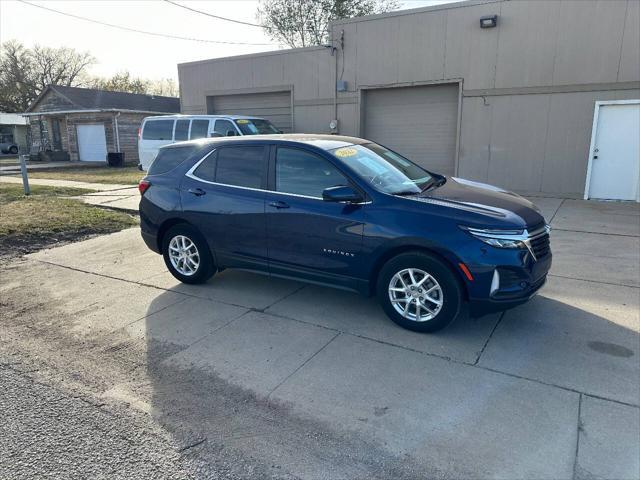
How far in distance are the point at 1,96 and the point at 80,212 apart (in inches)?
1713

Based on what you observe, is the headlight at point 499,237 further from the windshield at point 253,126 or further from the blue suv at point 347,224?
the windshield at point 253,126

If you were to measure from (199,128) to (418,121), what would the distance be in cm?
630

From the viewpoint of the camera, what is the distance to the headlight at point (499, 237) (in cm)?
376

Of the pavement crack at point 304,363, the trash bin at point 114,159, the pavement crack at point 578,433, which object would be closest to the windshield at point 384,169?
the pavement crack at point 304,363

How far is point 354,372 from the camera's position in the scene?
355 centimetres

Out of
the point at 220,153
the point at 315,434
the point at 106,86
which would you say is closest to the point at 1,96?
the point at 106,86

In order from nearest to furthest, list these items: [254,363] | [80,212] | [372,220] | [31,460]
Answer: [31,460] → [254,363] → [372,220] → [80,212]

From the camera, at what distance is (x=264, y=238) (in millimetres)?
4770

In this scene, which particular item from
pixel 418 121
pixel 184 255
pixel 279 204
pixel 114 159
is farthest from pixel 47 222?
pixel 114 159

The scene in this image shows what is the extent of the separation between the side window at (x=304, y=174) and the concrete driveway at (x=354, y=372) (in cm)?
125

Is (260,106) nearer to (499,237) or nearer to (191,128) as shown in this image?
(191,128)

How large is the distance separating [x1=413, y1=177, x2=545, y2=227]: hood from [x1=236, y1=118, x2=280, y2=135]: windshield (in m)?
8.58

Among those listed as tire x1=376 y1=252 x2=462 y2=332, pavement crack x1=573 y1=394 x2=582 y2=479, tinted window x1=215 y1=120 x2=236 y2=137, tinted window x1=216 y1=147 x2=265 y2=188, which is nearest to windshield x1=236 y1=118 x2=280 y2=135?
tinted window x1=215 y1=120 x2=236 y2=137

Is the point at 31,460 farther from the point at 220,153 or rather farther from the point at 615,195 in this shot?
the point at 615,195
